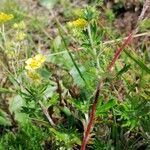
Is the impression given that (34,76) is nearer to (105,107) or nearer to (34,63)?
(34,63)

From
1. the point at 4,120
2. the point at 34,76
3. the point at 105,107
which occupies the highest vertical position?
the point at 34,76

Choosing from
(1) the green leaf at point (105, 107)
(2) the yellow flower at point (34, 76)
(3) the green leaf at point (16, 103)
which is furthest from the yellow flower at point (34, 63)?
(3) the green leaf at point (16, 103)

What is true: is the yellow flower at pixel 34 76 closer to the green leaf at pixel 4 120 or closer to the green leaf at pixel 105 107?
the green leaf at pixel 105 107

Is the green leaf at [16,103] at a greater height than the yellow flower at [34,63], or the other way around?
the yellow flower at [34,63]

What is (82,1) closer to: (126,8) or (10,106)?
(126,8)

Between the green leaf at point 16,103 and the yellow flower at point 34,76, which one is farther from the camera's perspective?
the green leaf at point 16,103

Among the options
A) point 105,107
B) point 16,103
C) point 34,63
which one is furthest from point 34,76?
point 16,103

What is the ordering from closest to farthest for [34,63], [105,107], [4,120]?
1. [105,107]
2. [34,63]
3. [4,120]

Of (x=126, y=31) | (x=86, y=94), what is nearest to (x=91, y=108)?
(x=86, y=94)

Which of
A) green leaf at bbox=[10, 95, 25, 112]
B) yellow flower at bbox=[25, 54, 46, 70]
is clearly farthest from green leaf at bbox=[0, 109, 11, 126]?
yellow flower at bbox=[25, 54, 46, 70]

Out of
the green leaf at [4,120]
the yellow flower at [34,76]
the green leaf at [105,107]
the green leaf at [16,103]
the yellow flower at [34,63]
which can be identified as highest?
the yellow flower at [34,63]

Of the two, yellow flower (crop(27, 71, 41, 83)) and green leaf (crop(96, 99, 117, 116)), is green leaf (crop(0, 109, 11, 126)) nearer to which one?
yellow flower (crop(27, 71, 41, 83))
